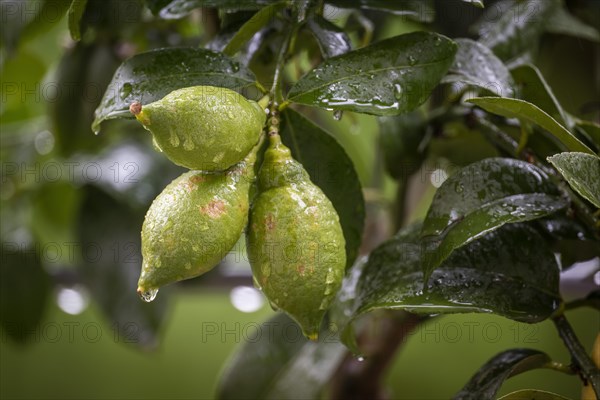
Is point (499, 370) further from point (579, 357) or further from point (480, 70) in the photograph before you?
point (480, 70)

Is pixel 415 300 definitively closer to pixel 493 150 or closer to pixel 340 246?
pixel 340 246

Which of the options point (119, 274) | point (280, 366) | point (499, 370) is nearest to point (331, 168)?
point (499, 370)

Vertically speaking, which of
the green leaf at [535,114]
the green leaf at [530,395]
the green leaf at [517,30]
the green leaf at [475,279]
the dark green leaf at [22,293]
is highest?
the green leaf at [535,114]

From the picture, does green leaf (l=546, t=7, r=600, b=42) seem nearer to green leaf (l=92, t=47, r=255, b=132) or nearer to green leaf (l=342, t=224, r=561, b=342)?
green leaf (l=342, t=224, r=561, b=342)

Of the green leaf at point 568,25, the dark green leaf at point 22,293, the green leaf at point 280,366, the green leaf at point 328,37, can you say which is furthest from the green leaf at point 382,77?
the dark green leaf at point 22,293

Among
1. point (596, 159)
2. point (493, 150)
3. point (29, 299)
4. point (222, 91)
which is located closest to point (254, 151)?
point (222, 91)

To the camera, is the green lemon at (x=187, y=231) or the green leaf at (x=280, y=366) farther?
the green leaf at (x=280, y=366)

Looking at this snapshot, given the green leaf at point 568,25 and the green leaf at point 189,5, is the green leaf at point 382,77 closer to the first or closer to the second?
the green leaf at point 189,5

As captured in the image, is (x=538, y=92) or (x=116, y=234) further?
(x=116, y=234)
